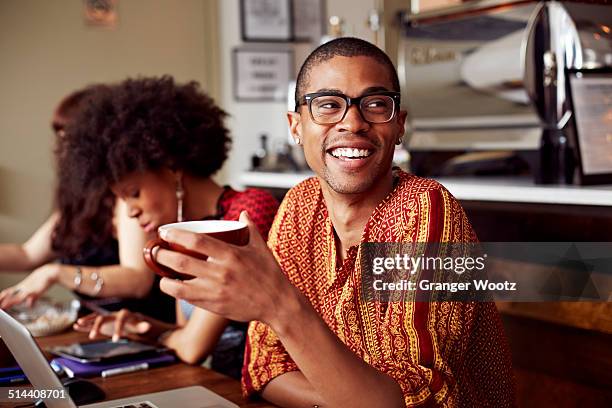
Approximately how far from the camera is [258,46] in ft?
14.3

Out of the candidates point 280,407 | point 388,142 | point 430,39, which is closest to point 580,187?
point 430,39

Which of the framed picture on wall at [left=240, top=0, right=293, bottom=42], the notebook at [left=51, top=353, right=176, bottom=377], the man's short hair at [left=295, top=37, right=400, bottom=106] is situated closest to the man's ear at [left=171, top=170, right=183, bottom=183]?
the notebook at [left=51, top=353, right=176, bottom=377]

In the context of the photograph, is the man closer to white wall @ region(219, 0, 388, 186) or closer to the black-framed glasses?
the black-framed glasses

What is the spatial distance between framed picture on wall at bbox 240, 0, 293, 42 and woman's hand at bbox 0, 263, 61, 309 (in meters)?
2.52

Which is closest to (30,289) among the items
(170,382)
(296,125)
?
(170,382)

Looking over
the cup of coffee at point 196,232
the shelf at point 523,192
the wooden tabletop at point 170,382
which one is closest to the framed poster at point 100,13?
the shelf at point 523,192

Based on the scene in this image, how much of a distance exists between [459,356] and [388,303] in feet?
0.43

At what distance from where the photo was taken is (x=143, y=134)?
6.57ft

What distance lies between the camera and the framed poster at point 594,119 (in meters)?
2.19

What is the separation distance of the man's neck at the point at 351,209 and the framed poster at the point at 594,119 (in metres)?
1.05

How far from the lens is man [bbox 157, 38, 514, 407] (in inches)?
38.2

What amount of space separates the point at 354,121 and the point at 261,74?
3.19 metres

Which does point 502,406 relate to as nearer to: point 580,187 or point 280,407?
point 280,407

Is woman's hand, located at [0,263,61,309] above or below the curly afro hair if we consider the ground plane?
below
